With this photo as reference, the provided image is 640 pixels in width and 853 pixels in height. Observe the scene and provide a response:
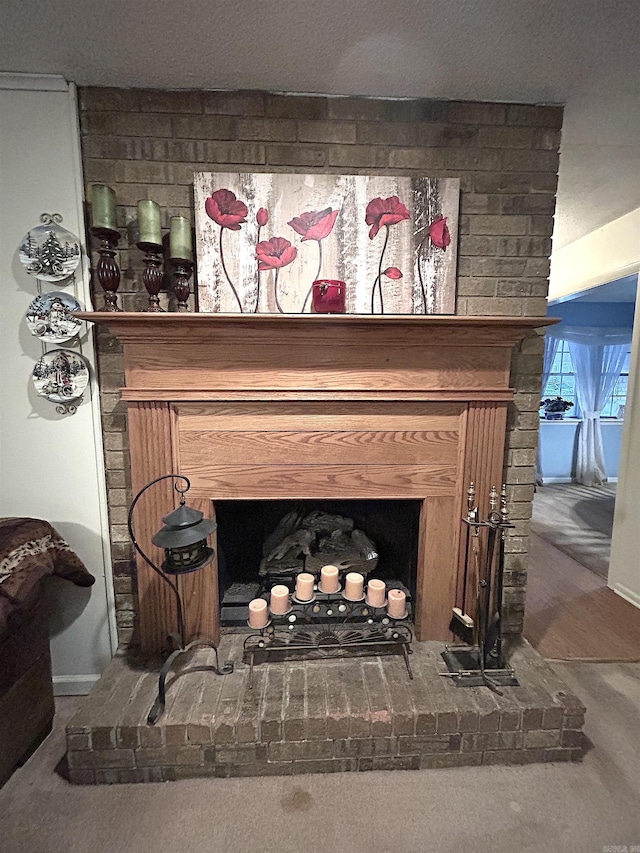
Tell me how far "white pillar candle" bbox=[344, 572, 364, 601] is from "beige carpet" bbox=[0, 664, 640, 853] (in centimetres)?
58

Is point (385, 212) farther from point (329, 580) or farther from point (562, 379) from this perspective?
point (562, 379)

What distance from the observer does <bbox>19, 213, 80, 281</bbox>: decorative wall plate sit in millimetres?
1550

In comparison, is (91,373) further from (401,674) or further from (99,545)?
(401,674)

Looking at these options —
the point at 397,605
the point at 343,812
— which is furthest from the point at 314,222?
the point at 343,812

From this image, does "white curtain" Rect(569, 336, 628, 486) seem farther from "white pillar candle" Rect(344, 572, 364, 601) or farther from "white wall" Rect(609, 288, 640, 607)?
"white pillar candle" Rect(344, 572, 364, 601)

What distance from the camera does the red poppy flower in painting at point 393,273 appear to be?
166cm

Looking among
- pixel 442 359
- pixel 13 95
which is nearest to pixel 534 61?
pixel 442 359

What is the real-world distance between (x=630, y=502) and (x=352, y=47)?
292cm

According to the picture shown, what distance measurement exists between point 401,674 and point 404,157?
2082 mm

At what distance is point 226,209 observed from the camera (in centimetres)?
159

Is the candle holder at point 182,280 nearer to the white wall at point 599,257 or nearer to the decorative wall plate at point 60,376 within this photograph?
the decorative wall plate at point 60,376

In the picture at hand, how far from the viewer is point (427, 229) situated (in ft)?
5.38

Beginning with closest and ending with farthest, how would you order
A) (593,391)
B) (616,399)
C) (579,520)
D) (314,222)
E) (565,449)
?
(314,222) < (579,520) < (593,391) < (565,449) < (616,399)

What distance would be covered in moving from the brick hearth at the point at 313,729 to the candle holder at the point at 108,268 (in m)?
1.49
